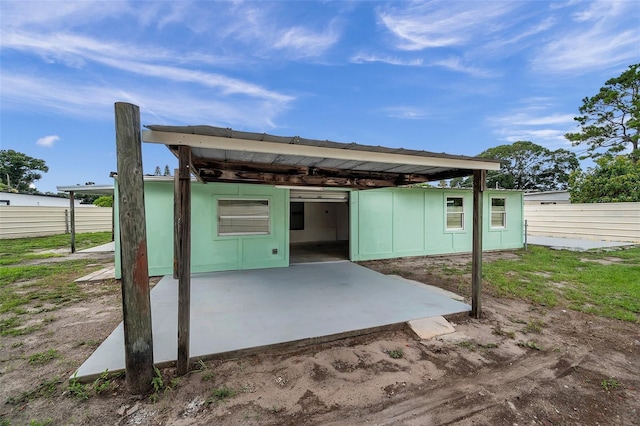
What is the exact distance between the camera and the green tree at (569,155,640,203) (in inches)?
498

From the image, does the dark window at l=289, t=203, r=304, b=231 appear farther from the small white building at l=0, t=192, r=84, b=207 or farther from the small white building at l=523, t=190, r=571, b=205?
the small white building at l=0, t=192, r=84, b=207

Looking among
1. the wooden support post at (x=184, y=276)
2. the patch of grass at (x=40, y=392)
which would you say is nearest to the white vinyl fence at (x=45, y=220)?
the patch of grass at (x=40, y=392)

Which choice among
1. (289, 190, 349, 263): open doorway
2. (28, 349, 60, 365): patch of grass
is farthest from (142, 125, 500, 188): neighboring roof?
(289, 190, 349, 263): open doorway

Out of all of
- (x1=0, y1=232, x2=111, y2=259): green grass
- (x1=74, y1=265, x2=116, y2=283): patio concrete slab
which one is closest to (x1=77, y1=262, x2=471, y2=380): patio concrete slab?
(x1=74, y1=265, x2=116, y2=283): patio concrete slab

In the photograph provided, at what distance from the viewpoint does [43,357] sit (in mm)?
2746

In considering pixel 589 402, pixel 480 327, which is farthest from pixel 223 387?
pixel 480 327

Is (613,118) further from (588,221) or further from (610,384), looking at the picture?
(610,384)

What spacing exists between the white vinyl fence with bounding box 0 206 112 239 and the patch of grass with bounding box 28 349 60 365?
44.4ft

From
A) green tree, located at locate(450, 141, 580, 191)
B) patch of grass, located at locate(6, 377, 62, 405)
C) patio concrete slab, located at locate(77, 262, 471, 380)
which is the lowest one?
patch of grass, located at locate(6, 377, 62, 405)

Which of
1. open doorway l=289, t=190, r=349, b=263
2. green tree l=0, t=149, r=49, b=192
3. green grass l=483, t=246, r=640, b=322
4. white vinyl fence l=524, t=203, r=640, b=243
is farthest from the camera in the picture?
green tree l=0, t=149, r=49, b=192

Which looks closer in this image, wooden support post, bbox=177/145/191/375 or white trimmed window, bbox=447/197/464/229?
wooden support post, bbox=177/145/191/375

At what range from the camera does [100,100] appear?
14.1m

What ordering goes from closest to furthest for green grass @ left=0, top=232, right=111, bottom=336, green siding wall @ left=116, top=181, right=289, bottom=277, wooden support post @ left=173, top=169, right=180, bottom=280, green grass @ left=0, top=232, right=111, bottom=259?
green grass @ left=0, top=232, right=111, bottom=336
wooden support post @ left=173, top=169, right=180, bottom=280
green siding wall @ left=116, top=181, right=289, bottom=277
green grass @ left=0, top=232, right=111, bottom=259

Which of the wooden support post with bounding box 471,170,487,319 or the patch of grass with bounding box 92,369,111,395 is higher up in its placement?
the wooden support post with bounding box 471,170,487,319
